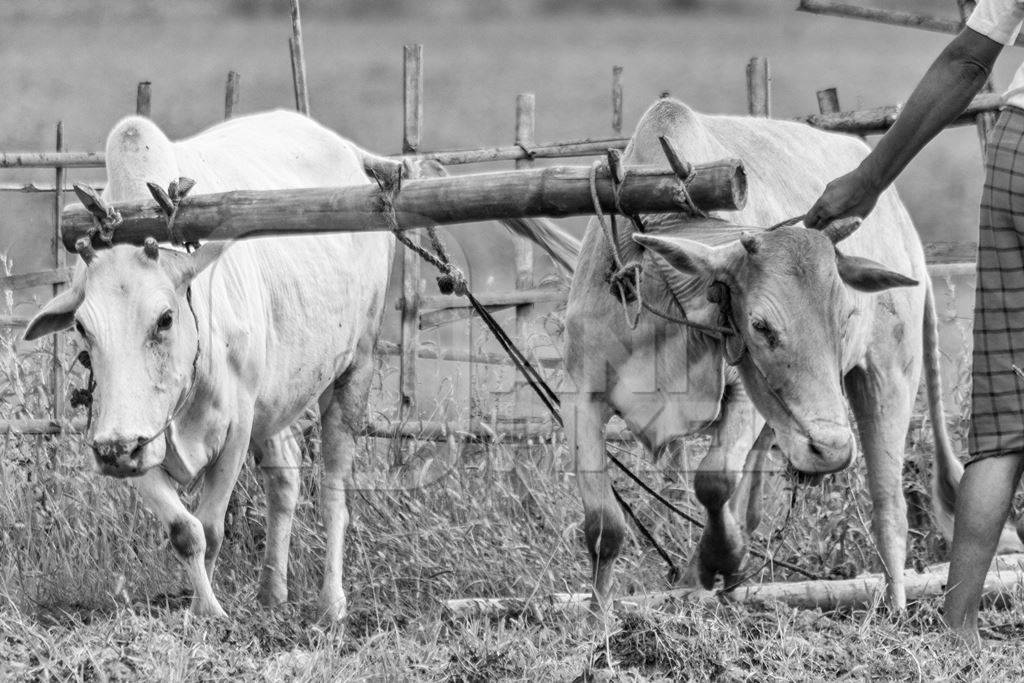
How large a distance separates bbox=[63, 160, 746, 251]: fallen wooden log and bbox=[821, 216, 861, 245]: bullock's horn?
0.42 m

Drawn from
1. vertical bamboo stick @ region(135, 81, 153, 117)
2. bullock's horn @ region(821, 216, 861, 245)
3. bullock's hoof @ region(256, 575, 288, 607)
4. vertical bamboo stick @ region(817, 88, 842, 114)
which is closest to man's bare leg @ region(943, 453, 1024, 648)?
bullock's horn @ region(821, 216, 861, 245)

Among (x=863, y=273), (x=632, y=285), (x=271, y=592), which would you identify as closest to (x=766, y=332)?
(x=863, y=273)

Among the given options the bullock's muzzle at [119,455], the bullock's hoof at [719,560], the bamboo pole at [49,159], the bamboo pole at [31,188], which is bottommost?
the bullock's hoof at [719,560]

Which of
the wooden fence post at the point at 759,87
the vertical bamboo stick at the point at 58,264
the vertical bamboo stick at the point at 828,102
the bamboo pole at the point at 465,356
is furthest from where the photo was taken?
the wooden fence post at the point at 759,87

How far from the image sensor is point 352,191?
4.04 m

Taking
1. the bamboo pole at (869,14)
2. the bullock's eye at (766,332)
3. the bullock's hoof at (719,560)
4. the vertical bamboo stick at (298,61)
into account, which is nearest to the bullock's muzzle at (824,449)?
the bullock's eye at (766,332)

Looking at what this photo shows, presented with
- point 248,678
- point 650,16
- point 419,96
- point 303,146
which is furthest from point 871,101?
point 248,678

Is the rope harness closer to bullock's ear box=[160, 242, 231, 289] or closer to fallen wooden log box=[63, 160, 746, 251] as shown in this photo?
fallen wooden log box=[63, 160, 746, 251]

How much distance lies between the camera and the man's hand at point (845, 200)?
13.0ft

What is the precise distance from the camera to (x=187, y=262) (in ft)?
14.4

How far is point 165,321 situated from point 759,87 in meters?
4.26

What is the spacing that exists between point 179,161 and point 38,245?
3.65 m

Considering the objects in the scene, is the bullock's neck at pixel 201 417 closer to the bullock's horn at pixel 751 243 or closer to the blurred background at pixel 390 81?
the bullock's horn at pixel 751 243

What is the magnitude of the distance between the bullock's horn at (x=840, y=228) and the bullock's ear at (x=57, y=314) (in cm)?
227
